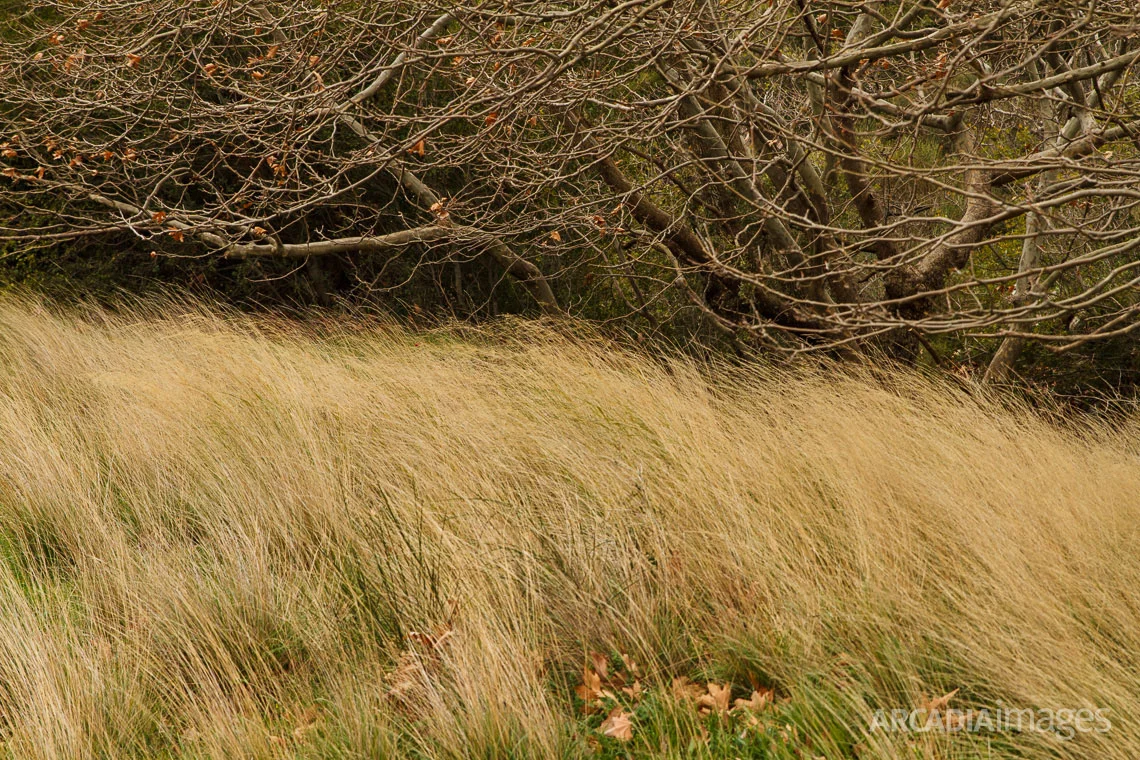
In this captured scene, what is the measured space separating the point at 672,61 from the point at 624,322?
3321 millimetres

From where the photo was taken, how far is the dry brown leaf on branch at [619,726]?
2.77 metres

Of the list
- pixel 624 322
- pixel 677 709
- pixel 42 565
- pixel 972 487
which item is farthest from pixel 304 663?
pixel 624 322

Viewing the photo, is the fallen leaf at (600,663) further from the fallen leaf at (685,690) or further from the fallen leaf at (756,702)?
the fallen leaf at (756,702)

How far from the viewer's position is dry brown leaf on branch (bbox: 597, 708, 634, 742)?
9.07ft

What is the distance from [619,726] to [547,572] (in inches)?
29.7

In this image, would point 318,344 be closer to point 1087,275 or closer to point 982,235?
point 982,235

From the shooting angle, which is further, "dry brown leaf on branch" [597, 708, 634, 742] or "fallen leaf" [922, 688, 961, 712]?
"dry brown leaf on branch" [597, 708, 634, 742]

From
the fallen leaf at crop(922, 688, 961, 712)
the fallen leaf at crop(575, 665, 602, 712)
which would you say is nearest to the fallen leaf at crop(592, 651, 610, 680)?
the fallen leaf at crop(575, 665, 602, 712)
